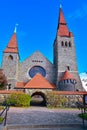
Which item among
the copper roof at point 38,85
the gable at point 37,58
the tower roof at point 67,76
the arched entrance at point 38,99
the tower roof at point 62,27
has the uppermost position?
the tower roof at point 62,27

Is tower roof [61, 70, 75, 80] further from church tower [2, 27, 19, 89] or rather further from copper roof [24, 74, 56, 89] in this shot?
church tower [2, 27, 19, 89]

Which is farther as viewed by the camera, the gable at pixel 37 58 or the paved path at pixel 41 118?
the gable at pixel 37 58

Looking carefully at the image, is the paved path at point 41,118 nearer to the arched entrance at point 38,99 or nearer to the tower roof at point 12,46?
the arched entrance at point 38,99

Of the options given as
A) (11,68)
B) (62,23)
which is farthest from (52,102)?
(62,23)

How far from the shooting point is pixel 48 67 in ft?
119

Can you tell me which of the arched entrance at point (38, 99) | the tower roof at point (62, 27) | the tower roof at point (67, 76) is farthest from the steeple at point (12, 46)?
the tower roof at point (67, 76)

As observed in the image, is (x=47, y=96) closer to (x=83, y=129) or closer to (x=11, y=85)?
(x=11, y=85)

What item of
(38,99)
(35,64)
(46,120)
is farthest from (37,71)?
(46,120)

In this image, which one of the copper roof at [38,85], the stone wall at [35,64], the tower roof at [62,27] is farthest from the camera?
the tower roof at [62,27]

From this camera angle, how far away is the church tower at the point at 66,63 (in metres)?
31.9

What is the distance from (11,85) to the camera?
106ft

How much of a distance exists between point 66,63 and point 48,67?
4.06 m

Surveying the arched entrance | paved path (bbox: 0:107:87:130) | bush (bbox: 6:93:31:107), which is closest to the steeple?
the arched entrance

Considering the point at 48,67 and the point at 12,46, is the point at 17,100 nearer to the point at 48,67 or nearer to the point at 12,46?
the point at 48,67
